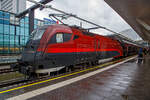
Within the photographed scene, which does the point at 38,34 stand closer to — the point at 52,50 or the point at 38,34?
the point at 38,34

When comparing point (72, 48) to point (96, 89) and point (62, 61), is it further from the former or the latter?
point (96, 89)

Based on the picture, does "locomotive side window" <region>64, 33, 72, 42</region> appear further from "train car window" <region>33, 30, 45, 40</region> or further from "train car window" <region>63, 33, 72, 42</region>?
"train car window" <region>33, 30, 45, 40</region>

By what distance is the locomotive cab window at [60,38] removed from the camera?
20.5 ft

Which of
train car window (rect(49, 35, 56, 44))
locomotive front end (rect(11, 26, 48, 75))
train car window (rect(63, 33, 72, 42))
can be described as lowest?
locomotive front end (rect(11, 26, 48, 75))

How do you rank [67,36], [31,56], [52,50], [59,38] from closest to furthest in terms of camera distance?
[31,56] → [52,50] → [59,38] → [67,36]

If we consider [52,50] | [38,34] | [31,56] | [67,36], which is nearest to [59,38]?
[67,36]

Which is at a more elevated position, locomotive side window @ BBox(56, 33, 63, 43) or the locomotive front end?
locomotive side window @ BBox(56, 33, 63, 43)

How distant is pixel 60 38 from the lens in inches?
259

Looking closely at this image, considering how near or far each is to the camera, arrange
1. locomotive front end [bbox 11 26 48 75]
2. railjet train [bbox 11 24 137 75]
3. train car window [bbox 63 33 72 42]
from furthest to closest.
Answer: train car window [bbox 63 33 72 42]
railjet train [bbox 11 24 137 75]
locomotive front end [bbox 11 26 48 75]

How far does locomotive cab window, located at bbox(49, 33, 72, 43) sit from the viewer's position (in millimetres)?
6254

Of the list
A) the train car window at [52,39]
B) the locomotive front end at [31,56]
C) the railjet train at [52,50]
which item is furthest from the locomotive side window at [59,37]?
the locomotive front end at [31,56]

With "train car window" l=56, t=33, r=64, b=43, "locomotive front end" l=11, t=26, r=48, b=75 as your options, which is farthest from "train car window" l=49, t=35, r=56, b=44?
"locomotive front end" l=11, t=26, r=48, b=75

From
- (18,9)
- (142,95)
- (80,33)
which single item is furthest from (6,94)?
(18,9)

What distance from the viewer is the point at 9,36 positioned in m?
27.8
